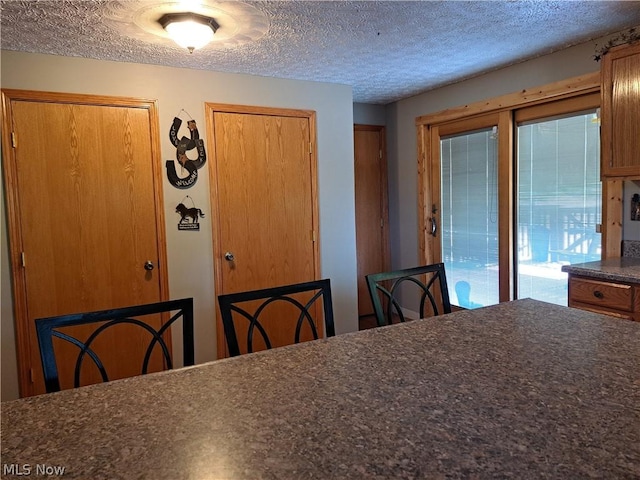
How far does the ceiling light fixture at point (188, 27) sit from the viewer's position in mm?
2260

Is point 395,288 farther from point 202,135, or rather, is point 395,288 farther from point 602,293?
point 202,135

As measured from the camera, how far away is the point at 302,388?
1071 mm

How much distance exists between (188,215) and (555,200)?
105 inches

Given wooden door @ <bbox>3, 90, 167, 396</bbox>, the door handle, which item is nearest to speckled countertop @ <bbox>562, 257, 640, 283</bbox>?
the door handle

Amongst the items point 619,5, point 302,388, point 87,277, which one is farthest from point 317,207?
point 302,388

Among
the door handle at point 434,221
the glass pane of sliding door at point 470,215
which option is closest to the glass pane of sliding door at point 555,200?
the glass pane of sliding door at point 470,215

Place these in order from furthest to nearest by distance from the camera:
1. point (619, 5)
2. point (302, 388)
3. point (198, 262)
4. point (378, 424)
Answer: point (198, 262)
point (619, 5)
point (302, 388)
point (378, 424)

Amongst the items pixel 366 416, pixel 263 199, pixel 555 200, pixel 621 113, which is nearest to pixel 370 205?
pixel 263 199

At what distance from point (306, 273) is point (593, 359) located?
2.68m

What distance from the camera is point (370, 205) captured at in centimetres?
480

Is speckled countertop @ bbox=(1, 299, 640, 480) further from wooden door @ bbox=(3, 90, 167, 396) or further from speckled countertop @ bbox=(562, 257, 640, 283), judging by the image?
wooden door @ bbox=(3, 90, 167, 396)

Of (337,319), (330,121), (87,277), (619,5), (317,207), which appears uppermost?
(619,5)

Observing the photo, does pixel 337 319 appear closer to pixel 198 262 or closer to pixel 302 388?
pixel 198 262

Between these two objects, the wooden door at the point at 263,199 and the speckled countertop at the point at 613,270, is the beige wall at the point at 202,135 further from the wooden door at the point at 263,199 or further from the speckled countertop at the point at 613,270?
the speckled countertop at the point at 613,270
